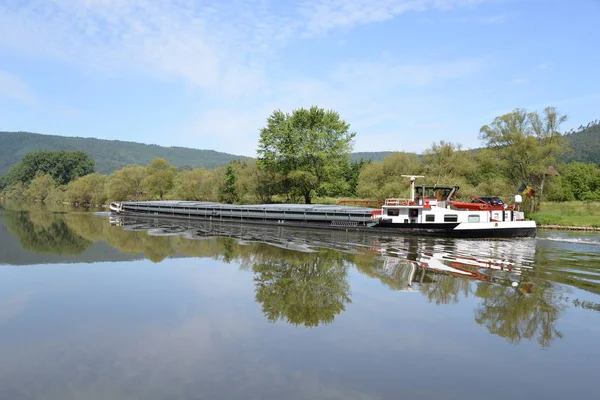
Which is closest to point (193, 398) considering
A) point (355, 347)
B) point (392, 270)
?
point (355, 347)

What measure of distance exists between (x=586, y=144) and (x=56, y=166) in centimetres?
19255

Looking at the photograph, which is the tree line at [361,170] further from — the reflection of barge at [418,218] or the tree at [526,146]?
the reflection of barge at [418,218]

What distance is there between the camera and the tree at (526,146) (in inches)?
1896

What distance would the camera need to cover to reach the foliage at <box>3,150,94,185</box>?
458 feet

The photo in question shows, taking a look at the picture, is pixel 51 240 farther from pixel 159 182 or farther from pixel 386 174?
pixel 159 182

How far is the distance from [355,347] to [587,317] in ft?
23.0

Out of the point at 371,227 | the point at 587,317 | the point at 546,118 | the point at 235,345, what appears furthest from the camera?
the point at 546,118

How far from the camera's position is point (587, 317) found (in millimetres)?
11602

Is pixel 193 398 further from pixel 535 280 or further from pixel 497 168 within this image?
pixel 497 168

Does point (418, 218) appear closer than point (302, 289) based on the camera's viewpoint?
No

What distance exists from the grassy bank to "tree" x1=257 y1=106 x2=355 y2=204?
2403cm

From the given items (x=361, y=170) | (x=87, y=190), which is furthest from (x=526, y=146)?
(x=87, y=190)

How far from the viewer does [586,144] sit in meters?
166

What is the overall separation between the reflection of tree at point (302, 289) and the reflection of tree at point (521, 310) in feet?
13.0
